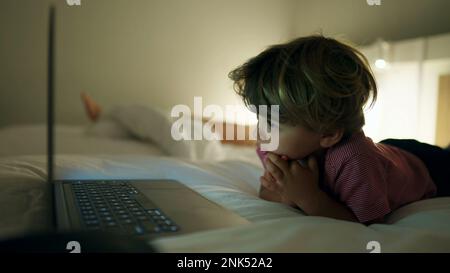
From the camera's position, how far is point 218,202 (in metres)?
0.46

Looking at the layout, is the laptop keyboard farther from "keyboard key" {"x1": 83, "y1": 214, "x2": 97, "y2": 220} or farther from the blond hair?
the blond hair

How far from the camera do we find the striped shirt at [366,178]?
42cm

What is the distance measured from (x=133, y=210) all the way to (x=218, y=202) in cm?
14

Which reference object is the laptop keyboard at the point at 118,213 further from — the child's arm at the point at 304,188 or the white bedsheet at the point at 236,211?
the child's arm at the point at 304,188

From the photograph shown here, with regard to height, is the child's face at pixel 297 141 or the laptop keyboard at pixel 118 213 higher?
the child's face at pixel 297 141

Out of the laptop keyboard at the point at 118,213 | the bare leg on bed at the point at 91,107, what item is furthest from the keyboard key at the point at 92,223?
the bare leg on bed at the point at 91,107

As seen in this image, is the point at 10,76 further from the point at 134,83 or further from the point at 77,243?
the point at 77,243

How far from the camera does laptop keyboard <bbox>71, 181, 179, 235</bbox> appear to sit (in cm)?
29

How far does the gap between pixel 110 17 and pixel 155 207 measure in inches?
12.1

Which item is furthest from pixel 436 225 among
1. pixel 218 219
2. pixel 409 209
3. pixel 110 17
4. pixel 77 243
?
pixel 110 17

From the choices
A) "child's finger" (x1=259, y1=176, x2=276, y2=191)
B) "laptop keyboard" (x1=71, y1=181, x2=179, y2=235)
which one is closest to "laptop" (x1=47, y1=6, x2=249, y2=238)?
"laptop keyboard" (x1=71, y1=181, x2=179, y2=235)

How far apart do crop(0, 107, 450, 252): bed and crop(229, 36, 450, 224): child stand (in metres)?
0.03
